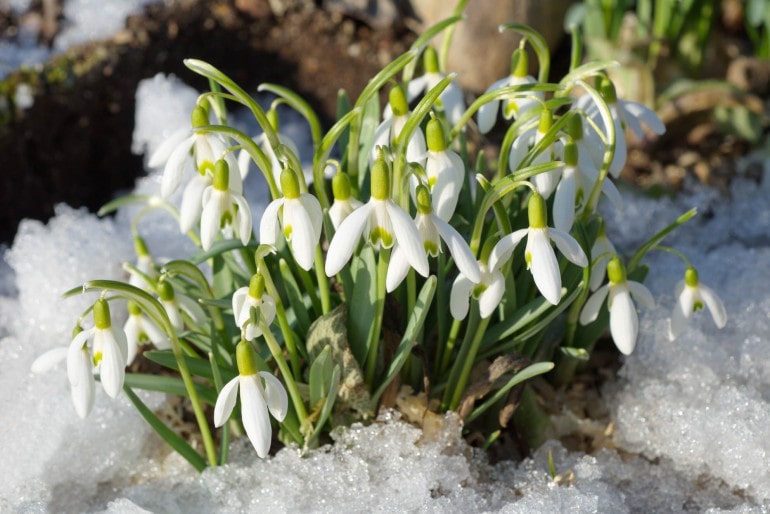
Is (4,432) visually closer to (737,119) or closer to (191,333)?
(191,333)

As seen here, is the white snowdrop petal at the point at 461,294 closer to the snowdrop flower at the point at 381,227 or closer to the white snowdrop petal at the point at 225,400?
the snowdrop flower at the point at 381,227

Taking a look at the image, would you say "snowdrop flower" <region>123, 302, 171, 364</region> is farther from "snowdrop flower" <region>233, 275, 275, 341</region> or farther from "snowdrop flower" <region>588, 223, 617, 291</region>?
"snowdrop flower" <region>588, 223, 617, 291</region>

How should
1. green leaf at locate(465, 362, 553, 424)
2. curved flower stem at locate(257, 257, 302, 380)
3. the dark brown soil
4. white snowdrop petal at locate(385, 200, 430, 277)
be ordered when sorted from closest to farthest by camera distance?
white snowdrop petal at locate(385, 200, 430, 277)
curved flower stem at locate(257, 257, 302, 380)
green leaf at locate(465, 362, 553, 424)
the dark brown soil

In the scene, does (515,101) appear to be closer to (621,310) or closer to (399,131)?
(399,131)

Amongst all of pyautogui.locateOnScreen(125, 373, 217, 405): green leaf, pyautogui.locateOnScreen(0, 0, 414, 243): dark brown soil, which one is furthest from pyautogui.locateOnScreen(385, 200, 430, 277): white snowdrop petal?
pyautogui.locateOnScreen(0, 0, 414, 243): dark brown soil

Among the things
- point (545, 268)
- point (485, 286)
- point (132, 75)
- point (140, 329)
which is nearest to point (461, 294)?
point (485, 286)

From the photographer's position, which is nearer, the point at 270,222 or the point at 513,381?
the point at 270,222

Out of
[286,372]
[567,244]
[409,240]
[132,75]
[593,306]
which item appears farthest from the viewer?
[132,75]
